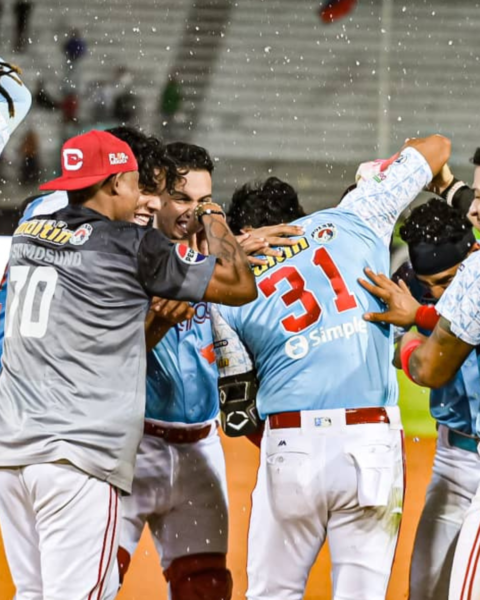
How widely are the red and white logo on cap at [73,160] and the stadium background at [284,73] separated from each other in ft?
27.6

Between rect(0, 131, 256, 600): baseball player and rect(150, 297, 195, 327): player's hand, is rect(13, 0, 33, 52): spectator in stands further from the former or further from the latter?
rect(0, 131, 256, 600): baseball player

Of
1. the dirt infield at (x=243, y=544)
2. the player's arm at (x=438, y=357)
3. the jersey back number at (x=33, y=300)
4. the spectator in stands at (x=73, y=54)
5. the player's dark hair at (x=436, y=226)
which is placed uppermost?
the spectator in stands at (x=73, y=54)

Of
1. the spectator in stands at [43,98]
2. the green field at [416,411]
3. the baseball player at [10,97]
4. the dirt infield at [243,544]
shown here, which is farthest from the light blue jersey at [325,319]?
the spectator in stands at [43,98]

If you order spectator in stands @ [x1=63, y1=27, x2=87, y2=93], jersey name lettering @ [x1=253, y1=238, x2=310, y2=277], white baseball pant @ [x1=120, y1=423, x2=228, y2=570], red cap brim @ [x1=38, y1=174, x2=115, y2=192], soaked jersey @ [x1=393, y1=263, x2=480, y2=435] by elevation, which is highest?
spectator in stands @ [x1=63, y1=27, x2=87, y2=93]

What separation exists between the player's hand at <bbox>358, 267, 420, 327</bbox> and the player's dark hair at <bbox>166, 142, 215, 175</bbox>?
1.01 metres

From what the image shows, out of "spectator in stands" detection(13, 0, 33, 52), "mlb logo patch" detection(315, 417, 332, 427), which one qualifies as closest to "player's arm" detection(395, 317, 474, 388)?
"mlb logo patch" detection(315, 417, 332, 427)

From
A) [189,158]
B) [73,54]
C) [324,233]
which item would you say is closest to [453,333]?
[324,233]

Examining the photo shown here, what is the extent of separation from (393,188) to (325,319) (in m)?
0.54

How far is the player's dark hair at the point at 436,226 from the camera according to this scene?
445 cm

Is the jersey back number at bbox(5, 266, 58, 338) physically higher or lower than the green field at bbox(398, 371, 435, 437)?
higher

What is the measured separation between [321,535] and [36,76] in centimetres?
957

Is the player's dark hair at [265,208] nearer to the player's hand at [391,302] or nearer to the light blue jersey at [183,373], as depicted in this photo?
the light blue jersey at [183,373]

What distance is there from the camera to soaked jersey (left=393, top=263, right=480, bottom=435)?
416 cm


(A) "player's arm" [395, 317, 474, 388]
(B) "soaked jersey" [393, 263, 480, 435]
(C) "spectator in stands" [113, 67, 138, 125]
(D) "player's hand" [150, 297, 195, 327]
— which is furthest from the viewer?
(C) "spectator in stands" [113, 67, 138, 125]
